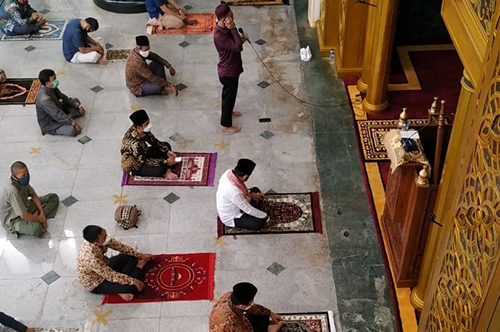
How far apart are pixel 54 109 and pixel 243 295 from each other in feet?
13.3

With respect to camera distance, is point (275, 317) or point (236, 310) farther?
point (275, 317)

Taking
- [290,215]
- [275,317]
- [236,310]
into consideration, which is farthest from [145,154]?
[236,310]

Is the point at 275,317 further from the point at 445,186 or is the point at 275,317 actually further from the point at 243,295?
the point at 445,186

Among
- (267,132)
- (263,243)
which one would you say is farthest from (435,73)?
(263,243)

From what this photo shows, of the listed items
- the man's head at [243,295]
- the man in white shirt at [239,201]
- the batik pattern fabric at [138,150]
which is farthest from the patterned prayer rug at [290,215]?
the man's head at [243,295]

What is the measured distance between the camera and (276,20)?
10.1 meters

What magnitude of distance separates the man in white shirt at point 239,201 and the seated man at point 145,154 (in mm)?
1084

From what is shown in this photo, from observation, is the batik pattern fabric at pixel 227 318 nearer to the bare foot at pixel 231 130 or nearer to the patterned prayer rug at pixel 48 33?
the bare foot at pixel 231 130

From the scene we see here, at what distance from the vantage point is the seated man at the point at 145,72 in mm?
8109

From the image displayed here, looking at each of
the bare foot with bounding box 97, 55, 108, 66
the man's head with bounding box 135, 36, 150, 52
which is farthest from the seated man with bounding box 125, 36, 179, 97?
the bare foot with bounding box 97, 55, 108, 66

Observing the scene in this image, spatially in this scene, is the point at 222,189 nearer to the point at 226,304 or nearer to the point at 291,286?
the point at 291,286

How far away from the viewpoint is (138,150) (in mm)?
7039

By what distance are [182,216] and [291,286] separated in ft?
4.92

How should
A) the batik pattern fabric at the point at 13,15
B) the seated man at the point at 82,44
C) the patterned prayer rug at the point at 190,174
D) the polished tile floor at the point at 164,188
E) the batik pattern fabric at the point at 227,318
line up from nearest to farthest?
the batik pattern fabric at the point at 227,318, the polished tile floor at the point at 164,188, the patterned prayer rug at the point at 190,174, the seated man at the point at 82,44, the batik pattern fabric at the point at 13,15
